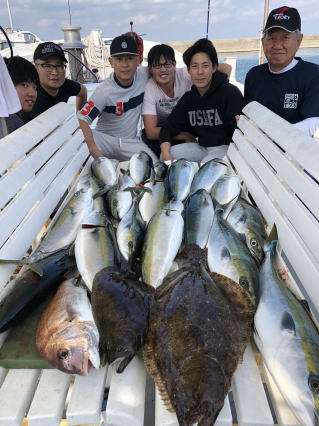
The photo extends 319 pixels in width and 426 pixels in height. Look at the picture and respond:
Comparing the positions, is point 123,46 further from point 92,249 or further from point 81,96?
point 92,249

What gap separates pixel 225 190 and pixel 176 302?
134cm

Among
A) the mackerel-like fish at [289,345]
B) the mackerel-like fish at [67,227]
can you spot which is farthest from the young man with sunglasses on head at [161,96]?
the mackerel-like fish at [289,345]

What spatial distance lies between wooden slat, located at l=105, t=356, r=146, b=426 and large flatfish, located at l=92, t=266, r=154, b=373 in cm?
9

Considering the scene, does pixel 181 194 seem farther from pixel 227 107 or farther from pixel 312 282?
pixel 227 107

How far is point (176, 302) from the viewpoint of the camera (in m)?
1.45

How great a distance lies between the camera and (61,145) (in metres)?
3.35

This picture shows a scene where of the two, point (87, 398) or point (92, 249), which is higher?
point (92, 249)

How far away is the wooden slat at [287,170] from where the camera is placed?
177cm

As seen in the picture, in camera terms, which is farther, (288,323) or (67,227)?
(67,227)

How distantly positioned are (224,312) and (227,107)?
2.98 m

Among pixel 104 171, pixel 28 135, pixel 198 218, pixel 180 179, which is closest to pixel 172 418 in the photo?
pixel 198 218

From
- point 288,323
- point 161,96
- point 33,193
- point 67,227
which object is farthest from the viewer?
point 161,96

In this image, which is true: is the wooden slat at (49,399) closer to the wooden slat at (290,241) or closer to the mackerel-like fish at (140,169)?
the wooden slat at (290,241)

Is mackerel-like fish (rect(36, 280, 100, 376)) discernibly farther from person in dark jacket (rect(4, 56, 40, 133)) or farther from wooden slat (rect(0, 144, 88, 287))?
person in dark jacket (rect(4, 56, 40, 133))
